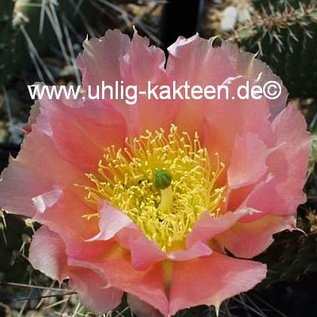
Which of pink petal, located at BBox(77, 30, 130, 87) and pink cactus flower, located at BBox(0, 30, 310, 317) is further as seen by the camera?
pink petal, located at BBox(77, 30, 130, 87)

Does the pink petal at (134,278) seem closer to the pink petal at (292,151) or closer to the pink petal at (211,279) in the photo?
the pink petal at (211,279)

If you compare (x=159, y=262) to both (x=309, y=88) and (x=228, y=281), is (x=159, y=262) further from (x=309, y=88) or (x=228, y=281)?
(x=309, y=88)

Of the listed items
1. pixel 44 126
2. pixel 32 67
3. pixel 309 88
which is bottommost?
pixel 32 67

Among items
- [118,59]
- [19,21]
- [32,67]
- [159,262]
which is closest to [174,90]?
[118,59]

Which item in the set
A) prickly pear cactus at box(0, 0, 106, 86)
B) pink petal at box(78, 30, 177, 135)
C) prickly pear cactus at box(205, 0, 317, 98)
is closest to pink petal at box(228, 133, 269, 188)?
pink petal at box(78, 30, 177, 135)

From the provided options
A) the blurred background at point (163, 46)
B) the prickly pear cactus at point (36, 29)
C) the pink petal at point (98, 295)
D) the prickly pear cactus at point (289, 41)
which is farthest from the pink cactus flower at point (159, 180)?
the prickly pear cactus at point (36, 29)

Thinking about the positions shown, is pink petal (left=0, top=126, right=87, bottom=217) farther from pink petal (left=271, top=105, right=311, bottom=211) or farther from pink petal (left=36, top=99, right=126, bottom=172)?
pink petal (left=271, top=105, right=311, bottom=211)
